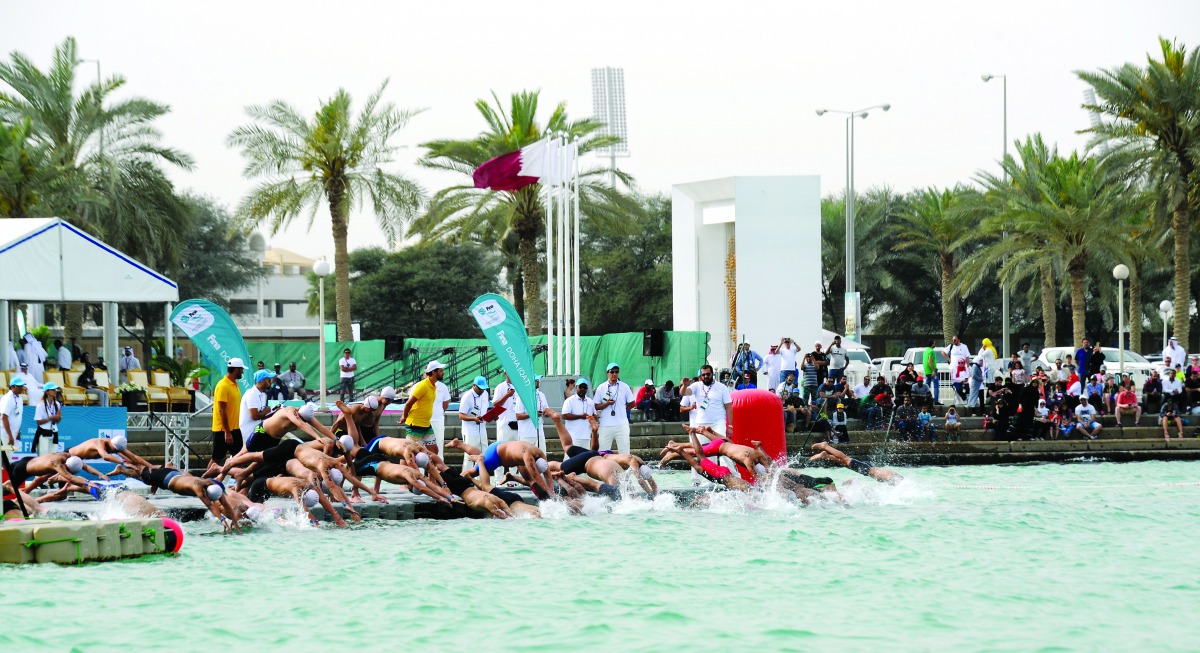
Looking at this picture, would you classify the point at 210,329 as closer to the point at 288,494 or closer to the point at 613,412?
the point at 288,494

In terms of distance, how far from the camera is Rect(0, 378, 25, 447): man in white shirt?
1681 centimetres

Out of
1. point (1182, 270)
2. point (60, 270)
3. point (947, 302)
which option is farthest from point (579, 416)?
point (947, 302)

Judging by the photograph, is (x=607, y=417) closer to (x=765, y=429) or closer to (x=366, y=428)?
(x=765, y=429)

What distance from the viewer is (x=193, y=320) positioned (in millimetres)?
20156

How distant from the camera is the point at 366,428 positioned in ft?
57.0

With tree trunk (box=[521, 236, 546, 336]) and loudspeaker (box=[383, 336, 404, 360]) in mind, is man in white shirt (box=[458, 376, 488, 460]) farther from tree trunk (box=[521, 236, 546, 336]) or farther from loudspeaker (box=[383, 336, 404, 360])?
tree trunk (box=[521, 236, 546, 336])

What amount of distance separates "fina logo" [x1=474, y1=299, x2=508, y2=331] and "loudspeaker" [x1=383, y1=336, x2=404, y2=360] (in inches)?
661

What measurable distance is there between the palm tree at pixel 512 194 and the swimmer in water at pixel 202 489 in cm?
2077

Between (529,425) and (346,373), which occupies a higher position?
(346,373)

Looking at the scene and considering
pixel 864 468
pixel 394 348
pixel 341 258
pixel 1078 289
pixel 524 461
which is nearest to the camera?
pixel 524 461

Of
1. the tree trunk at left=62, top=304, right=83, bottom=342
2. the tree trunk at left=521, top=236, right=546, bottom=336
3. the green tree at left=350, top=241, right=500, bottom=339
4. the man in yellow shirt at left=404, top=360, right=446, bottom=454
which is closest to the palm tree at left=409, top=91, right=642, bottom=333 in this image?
the tree trunk at left=521, top=236, right=546, bottom=336

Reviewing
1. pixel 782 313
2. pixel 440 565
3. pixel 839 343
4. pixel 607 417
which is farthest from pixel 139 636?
pixel 782 313

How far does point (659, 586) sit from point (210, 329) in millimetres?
10630

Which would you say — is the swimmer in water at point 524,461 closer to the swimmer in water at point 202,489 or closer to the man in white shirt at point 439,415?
the man in white shirt at point 439,415
